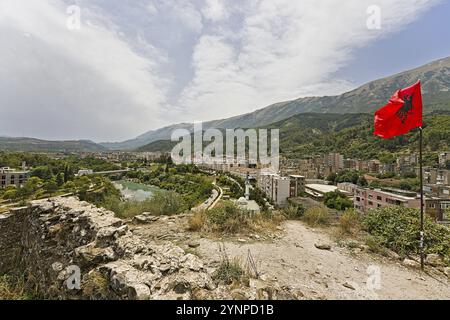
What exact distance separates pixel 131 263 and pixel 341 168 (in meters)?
59.2

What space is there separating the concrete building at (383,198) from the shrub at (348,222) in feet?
43.9

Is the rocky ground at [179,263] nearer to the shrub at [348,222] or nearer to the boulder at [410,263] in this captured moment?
the boulder at [410,263]

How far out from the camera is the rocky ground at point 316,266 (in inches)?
100

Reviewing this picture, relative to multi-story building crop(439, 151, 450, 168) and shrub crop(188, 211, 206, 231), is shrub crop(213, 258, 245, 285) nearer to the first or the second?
shrub crop(188, 211, 206, 231)

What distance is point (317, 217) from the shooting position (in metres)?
5.29

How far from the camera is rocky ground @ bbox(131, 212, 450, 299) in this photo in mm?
2545

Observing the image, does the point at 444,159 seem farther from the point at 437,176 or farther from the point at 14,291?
the point at 14,291

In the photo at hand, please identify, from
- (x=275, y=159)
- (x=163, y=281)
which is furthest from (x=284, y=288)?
(x=275, y=159)

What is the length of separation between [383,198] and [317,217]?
21.2m

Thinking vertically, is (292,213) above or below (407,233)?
below

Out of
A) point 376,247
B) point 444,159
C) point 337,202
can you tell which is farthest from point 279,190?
point 444,159

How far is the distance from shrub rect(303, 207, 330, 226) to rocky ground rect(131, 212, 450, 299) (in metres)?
0.58

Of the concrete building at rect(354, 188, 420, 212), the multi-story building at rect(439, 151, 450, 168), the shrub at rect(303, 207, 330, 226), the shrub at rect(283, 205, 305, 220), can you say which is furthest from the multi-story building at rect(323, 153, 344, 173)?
the shrub at rect(303, 207, 330, 226)
